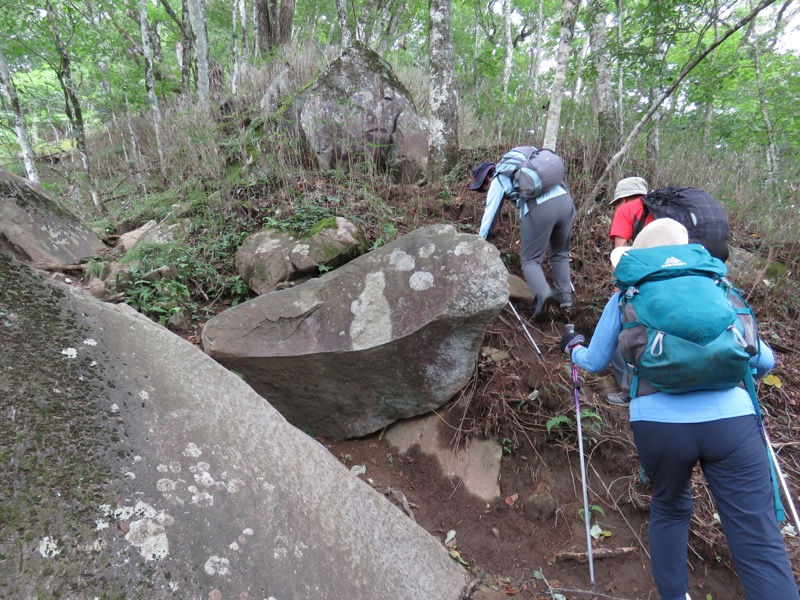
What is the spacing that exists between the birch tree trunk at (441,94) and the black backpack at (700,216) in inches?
131

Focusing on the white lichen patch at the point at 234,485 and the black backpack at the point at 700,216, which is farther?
the black backpack at the point at 700,216

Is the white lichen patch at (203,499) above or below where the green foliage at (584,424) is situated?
above

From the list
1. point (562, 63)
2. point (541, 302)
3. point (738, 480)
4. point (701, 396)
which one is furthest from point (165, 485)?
point (562, 63)

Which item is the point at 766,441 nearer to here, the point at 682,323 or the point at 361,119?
the point at 682,323

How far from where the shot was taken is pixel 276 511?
1471mm

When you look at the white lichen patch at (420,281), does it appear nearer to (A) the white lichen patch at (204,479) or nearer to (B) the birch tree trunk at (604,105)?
(A) the white lichen patch at (204,479)

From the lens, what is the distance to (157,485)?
131 centimetres

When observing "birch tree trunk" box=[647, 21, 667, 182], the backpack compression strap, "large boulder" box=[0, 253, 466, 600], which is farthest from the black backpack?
"birch tree trunk" box=[647, 21, 667, 182]

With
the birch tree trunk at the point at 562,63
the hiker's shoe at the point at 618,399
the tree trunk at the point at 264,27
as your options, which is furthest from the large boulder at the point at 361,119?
the hiker's shoe at the point at 618,399

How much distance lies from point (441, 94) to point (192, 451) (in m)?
5.77

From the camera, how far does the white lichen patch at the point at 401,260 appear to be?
11.5 ft

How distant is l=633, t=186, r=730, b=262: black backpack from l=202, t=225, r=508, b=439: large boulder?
4.63ft

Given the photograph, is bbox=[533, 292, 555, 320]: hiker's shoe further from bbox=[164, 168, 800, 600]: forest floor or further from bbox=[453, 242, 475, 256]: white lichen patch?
bbox=[453, 242, 475, 256]: white lichen patch

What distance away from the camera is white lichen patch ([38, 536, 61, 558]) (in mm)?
1041
